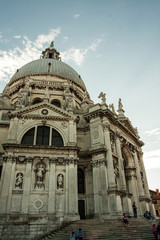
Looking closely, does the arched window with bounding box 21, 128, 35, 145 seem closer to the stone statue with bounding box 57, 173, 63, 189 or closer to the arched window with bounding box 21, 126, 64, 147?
the arched window with bounding box 21, 126, 64, 147

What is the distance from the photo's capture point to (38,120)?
2241 centimetres

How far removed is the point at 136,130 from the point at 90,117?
1370cm

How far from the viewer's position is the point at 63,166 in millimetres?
20156

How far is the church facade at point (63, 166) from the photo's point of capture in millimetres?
17906

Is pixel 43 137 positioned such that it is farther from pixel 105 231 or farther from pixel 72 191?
pixel 105 231

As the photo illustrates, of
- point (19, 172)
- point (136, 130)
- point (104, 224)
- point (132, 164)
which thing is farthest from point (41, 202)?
point (136, 130)

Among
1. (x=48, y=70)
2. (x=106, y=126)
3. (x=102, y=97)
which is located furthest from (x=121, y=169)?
(x=48, y=70)

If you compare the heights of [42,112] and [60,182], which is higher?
[42,112]

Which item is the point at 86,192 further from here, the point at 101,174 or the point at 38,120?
the point at 38,120

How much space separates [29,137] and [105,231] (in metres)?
11.9

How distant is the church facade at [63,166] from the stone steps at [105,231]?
5.58 ft

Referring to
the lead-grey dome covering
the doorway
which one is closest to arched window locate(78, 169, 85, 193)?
the doorway

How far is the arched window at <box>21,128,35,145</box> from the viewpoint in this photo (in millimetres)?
21094

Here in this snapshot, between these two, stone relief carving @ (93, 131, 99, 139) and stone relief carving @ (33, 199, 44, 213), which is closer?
stone relief carving @ (33, 199, 44, 213)
